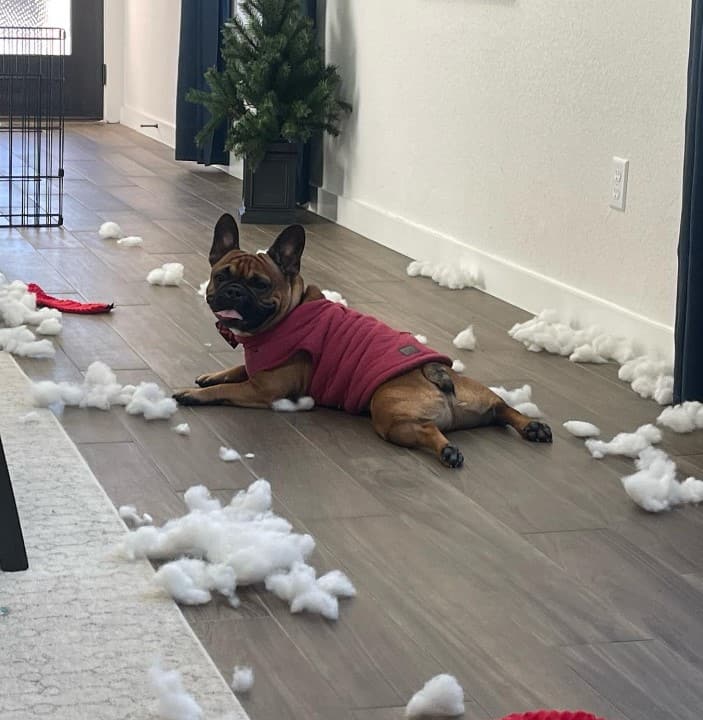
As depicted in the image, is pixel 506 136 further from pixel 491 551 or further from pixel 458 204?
pixel 491 551

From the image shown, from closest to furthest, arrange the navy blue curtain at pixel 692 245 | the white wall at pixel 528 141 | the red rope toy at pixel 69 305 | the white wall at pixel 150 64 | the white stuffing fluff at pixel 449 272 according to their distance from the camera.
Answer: the navy blue curtain at pixel 692 245
the white wall at pixel 528 141
the red rope toy at pixel 69 305
the white stuffing fluff at pixel 449 272
the white wall at pixel 150 64

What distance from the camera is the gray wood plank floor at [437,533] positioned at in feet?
6.01

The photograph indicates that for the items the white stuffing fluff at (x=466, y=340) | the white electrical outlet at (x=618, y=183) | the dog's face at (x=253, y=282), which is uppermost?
the white electrical outlet at (x=618, y=183)

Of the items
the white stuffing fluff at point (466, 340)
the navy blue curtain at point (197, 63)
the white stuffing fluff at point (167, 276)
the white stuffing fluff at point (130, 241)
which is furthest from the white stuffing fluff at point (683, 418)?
the navy blue curtain at point (197, 63)

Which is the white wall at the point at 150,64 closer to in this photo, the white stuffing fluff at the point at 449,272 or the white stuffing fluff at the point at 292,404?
the white stuffing fluff at the point at 449,272

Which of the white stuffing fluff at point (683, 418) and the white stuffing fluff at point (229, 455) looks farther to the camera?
the white stuffing fluff at point (683, 418)

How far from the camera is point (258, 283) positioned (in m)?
2.90

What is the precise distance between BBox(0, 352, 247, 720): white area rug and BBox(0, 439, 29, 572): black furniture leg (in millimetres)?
17

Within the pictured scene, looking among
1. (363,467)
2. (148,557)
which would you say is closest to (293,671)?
(148,557)

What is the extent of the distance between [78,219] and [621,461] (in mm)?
3080

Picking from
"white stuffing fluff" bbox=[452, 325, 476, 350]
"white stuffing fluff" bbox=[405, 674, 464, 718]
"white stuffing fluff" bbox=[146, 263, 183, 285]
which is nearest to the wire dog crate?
"white stuffing fluff" bbox=[146, 263, 183, 285]

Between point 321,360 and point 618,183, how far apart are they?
1.16 metres

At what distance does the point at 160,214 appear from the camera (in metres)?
5.48

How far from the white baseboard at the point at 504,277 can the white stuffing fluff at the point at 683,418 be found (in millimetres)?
401
